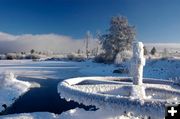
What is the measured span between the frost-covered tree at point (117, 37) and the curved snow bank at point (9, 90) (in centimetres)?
2532

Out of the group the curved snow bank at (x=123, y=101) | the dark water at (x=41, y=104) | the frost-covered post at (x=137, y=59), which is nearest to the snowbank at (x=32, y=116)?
the dark water at (x=41, y=104)

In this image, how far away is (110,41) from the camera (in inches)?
2244

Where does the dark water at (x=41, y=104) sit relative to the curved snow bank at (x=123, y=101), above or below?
below

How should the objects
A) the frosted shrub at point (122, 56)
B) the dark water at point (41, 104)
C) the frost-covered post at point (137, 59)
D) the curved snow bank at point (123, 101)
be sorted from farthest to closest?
the frosted shrub at point (122, 56), the dark water at point (41, 104), the frost-covered post at point (137, 59), the curved snow bank at point (123, 101)

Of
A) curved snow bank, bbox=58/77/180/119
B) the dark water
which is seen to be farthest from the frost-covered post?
the dark water

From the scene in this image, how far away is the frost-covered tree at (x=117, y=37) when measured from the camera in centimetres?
5647

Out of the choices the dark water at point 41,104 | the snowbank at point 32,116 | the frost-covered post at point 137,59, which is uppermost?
the frost-covered post at point 137,59

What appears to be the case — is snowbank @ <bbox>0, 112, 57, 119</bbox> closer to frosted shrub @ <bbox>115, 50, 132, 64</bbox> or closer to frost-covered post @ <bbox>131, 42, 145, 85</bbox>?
frost-covered post @ <bbox>131, 42, 145, 85</bbox>

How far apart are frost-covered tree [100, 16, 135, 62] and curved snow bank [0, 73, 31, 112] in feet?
83.1

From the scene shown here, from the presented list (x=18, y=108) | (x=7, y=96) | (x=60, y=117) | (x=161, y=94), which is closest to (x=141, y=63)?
(x=161, y=94)

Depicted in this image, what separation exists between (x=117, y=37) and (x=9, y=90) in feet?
102

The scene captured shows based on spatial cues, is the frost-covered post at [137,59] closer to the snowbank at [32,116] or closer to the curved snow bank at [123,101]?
the curved snow bank at [123,101]

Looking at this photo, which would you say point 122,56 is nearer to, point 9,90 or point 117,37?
point 117,37

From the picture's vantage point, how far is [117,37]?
186 ft
